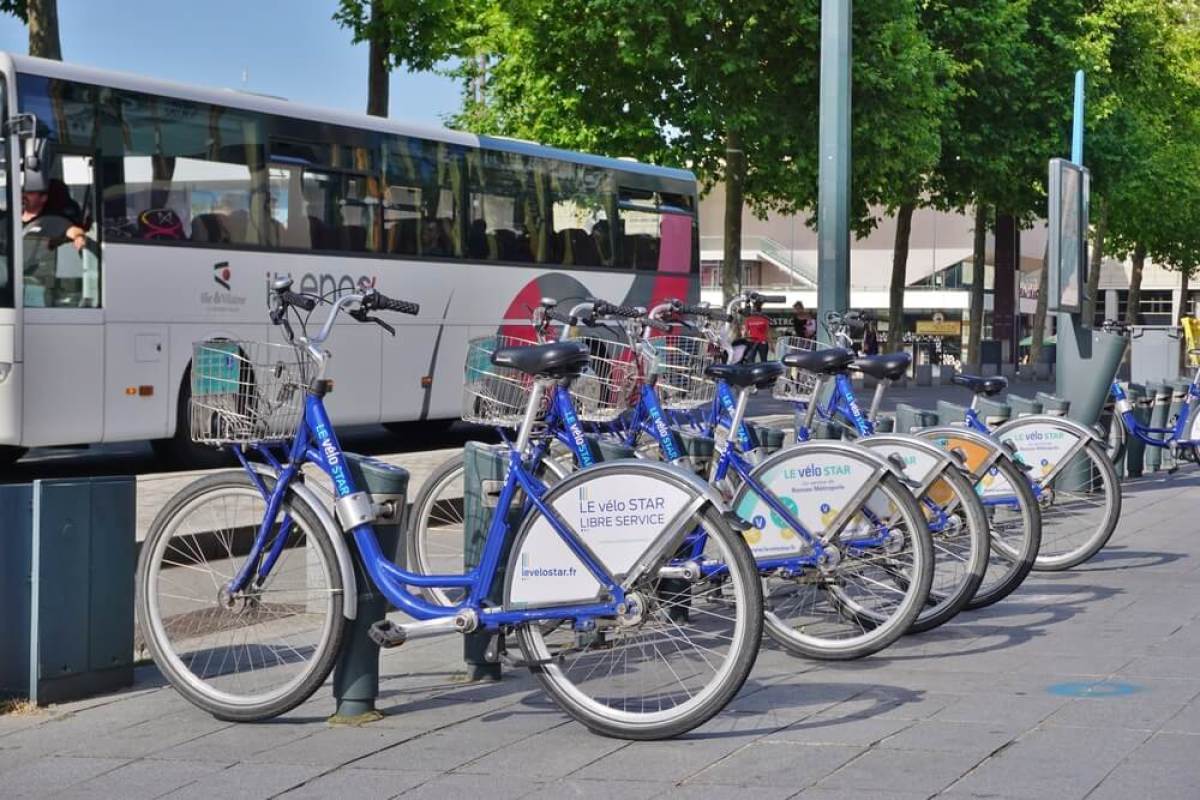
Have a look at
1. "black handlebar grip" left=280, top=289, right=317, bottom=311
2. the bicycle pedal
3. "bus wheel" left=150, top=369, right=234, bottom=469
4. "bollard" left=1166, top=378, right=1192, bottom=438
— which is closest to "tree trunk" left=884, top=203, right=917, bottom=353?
"bollard" left=1166, top=378, right=1192, bottom=438

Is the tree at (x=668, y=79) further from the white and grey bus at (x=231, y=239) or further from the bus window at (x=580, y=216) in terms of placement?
the white and grey bus at (x=231, y=239)

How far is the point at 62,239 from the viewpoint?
14.1 m

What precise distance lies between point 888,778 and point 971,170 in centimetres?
3096

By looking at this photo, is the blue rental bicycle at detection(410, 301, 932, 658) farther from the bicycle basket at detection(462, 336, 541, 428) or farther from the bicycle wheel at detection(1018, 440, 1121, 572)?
the bicycle wheel at detection(1018, 440, 1121, 572)

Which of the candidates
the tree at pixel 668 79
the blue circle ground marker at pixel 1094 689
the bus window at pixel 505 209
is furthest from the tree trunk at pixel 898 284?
the blue circle ground marker at pixel 1094 689

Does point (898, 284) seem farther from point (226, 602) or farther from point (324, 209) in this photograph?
point (226, 602)

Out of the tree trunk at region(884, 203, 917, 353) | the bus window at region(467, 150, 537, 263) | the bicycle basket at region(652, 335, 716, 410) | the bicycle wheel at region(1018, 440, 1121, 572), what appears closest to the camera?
the bicycle basket at region(652, 335, 716, 410)

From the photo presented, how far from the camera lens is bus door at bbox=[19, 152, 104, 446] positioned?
539 inches

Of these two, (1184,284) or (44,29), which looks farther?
(1184,284)

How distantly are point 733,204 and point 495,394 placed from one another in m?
23.5

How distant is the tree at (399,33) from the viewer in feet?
68.2

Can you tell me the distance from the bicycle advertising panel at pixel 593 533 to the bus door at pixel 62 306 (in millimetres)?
9136

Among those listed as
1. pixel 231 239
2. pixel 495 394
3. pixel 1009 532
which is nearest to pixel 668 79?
pixel 231 239

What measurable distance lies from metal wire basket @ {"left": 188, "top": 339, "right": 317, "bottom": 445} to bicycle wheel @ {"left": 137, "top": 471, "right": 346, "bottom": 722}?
163 mm
